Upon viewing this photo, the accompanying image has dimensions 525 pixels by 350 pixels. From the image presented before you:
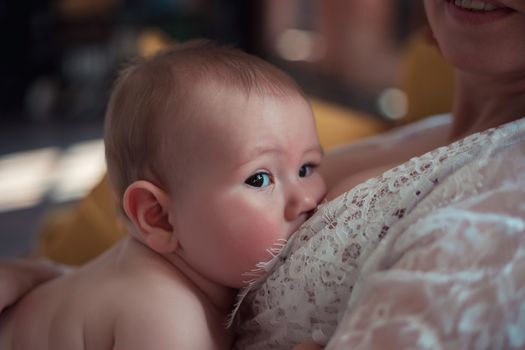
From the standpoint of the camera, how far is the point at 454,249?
0.70 m

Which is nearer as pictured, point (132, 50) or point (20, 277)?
point (20, 277)

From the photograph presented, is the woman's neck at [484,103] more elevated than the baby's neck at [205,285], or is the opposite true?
the woman's neck at [484,103]

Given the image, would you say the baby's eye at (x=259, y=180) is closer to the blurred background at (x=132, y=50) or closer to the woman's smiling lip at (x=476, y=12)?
the woman's smiling lip at (x=476, y=12)

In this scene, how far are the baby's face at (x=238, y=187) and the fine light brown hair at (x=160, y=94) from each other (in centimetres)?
3

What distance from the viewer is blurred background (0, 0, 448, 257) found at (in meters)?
4.38

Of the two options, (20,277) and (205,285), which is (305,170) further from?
(20,277)

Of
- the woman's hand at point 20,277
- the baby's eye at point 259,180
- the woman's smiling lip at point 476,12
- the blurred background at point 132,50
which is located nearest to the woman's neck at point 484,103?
the woman's smiling lip at point 476,12

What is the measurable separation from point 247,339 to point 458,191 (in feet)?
1.29

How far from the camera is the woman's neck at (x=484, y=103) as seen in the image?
1.04 meters

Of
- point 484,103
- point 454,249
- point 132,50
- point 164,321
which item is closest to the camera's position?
point 454,249

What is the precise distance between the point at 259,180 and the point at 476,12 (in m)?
0.36

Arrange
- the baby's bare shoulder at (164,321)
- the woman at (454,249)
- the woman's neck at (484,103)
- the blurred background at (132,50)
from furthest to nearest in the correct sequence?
the blurred background at (132,50)
the woman's neck at (484,103)
the baby's bare shoulder at (164,321)
the woman at (454,249)

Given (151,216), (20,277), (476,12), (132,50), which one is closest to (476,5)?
(476,12)

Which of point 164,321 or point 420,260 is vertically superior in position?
point 420,260
